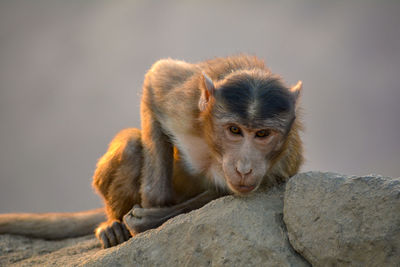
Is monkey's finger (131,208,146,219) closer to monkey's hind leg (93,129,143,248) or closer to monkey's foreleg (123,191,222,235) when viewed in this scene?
monkey's foreleg (123,191,222,235)

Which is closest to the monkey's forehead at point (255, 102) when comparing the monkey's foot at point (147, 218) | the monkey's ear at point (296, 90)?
the monkey's ear at point (296, 90)

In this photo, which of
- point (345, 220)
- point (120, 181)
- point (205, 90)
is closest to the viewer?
point (345, 220)

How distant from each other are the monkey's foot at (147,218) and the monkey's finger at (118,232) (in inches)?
8.8

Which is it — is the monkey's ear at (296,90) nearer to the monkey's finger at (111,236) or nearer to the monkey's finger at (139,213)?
the monkey's finger at (139,213)

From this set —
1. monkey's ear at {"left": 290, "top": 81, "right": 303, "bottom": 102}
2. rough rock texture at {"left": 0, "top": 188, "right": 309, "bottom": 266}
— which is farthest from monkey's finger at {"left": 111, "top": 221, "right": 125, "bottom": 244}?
monkey's ear at {"left": 290, "top": 81, "right": 303, "bottom": 102}

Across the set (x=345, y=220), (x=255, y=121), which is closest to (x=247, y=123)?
(x=255, y=121)

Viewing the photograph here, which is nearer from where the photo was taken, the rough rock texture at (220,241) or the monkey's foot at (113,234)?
the rough rock texture at (220,241)

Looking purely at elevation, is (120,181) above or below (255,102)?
below

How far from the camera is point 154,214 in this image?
335 centimetres

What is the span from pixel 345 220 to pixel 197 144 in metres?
1.28

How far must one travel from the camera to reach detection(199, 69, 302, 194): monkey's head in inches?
111

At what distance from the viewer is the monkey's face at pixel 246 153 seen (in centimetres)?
280

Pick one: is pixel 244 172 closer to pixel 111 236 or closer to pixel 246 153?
pixel 246 153

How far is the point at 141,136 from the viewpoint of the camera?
3.82 m
